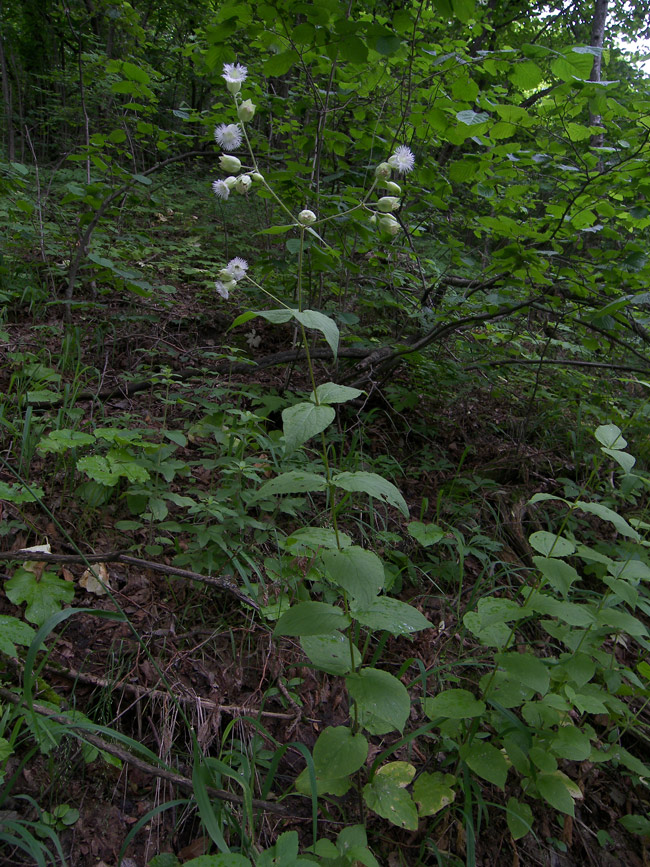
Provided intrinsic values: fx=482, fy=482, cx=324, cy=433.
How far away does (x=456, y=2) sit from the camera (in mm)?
1645

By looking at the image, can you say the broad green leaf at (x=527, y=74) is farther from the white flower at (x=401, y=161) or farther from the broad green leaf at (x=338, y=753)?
the broad green leaf at (x=338, y=753)

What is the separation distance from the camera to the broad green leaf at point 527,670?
124cm

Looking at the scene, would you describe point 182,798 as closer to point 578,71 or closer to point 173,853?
point 173,853

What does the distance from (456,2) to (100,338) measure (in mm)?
2635

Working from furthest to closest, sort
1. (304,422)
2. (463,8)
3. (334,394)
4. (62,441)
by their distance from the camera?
(62,441) → (463,8) → (334,394) → (304,422)

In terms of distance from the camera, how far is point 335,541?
Result: 125 cm

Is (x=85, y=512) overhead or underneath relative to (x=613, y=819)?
overhead

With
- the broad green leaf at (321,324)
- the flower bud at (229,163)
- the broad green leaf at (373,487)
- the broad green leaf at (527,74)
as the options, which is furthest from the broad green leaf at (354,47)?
the broad green leaf at (373,487)

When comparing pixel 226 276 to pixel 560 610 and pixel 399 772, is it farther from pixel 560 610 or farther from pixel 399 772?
pixel 399 772

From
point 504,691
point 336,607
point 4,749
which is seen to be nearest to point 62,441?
point 4,749

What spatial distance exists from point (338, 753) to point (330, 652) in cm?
22

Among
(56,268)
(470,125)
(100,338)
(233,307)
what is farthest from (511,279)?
(56,268)

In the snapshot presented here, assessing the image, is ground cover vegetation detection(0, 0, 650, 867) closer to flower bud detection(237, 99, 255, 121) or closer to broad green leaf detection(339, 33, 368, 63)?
broad green leaf detection(339, 33, 368, 63)

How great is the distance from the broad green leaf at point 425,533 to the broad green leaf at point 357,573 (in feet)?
3.28
